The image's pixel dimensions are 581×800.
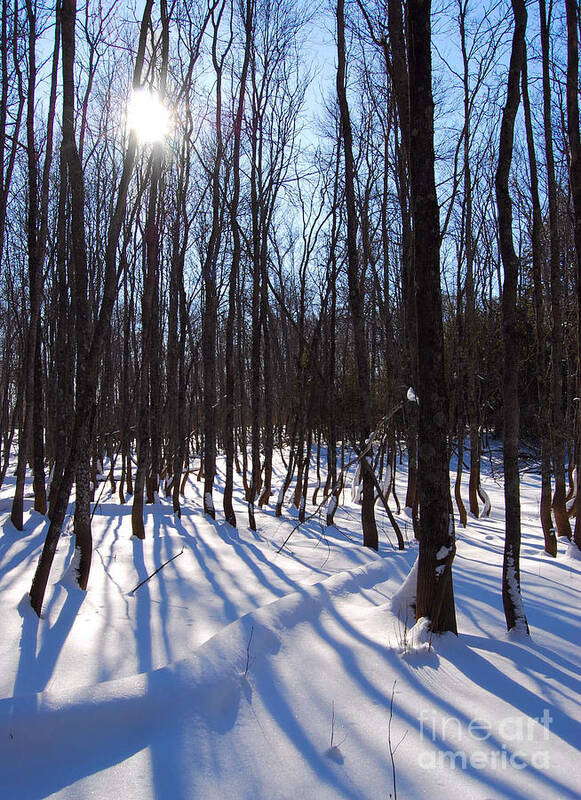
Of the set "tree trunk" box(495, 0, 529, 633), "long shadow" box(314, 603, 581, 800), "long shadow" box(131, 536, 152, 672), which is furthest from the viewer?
"tree trunk" box(495, 0, 529, 633)

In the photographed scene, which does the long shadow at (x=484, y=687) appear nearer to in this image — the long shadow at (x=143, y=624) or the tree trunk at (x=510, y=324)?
the tree trunk at (x=510, y=324)

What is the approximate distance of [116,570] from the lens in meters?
5.57

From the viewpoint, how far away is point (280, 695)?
276 centimetres

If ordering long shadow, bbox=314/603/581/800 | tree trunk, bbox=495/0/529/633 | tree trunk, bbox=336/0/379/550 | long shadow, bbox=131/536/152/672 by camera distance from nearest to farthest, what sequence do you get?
long shadow, bbox=314/603/581/800
long shadow, bbox=131/536/152/672
tree trunk, bbox=495/0/529/633
tree trunk, bbox=336/0/379/550

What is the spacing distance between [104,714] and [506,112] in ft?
15.5

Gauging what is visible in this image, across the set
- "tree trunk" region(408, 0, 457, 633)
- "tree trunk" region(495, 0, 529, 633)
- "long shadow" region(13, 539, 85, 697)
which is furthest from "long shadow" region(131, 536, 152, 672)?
"tree trunk" region(495, 0, 529, 633)

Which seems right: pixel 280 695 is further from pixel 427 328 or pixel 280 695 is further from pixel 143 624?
pixel 427 328

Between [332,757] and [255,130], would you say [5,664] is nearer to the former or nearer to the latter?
[332,757]

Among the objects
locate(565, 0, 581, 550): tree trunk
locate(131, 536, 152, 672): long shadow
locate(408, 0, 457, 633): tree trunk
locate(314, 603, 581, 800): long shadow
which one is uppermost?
locate(565, 0, 581, 550): tree trunk

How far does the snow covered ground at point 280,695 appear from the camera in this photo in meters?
2.12

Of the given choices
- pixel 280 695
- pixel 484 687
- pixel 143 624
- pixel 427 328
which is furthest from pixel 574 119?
pixel 143 624

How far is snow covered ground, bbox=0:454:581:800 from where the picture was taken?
6.95 feet

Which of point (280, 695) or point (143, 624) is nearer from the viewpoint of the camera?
point (280, 695)

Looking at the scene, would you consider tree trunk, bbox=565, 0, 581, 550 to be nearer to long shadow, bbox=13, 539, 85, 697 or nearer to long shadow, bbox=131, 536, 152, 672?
long shadow, bbox=131, 536, 152, 672
